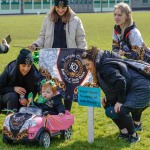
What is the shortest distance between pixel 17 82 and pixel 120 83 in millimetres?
1724

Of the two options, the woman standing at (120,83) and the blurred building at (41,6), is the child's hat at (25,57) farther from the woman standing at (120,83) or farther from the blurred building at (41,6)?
the blurred building at (41,6)

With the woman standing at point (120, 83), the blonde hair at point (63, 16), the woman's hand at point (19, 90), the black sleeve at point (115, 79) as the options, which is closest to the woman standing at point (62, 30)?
the blonde hair at point (63, 16)

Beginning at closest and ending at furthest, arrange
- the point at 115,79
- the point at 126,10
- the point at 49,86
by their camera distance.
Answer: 1. the point at 115,79
2. the point at 49,86
3. the point at 126,10

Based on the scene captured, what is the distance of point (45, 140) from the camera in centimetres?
608

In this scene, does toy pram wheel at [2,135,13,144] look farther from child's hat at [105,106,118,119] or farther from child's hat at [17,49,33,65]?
child's hat at [105,106,118,119]

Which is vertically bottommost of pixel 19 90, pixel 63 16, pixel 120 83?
pixel 19 90

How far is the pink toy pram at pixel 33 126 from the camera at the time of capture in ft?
19.4

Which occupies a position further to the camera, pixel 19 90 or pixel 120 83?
pixel 19 90

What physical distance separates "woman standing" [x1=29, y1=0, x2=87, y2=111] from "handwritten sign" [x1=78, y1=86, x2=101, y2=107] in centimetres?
130

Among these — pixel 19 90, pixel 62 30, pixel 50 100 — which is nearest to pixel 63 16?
pixel 62 30

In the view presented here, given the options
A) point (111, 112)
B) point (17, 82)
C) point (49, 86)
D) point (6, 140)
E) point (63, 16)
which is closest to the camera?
point (111, 112)

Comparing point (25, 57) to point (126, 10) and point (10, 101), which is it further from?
point (126, 10)

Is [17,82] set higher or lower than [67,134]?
higher

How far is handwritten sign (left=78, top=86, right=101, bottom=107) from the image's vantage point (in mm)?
5926
